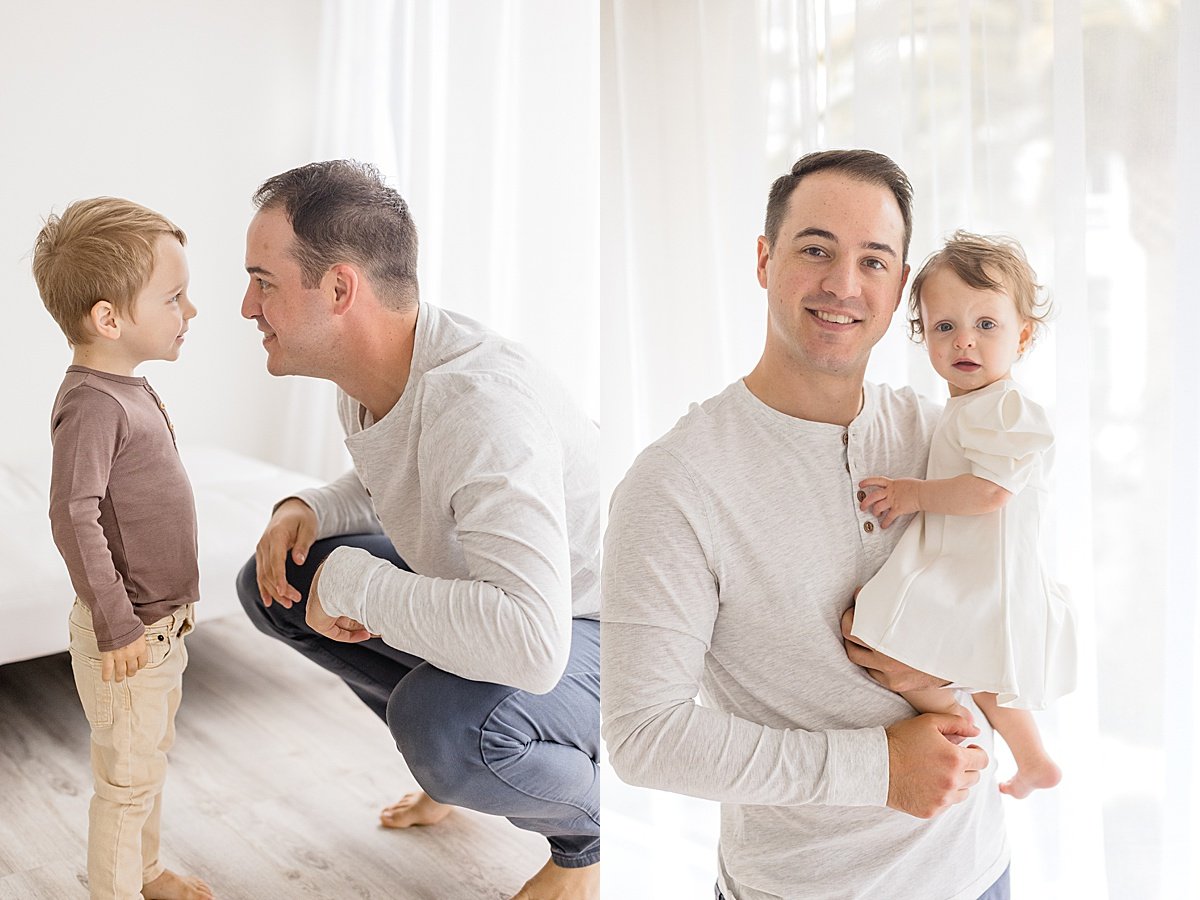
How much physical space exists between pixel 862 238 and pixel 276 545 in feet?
3.28

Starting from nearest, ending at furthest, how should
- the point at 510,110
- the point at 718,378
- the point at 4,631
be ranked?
the point at 718,378
the point at 4,631
the point at 510,110

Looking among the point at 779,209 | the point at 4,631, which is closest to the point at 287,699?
the point at 4,631

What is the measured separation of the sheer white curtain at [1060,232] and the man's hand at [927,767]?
10 cm

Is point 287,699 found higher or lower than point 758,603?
lower

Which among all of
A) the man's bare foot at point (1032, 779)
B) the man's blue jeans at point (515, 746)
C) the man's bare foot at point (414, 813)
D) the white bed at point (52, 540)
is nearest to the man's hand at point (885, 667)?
the man's bare foot at point (1032, 779)

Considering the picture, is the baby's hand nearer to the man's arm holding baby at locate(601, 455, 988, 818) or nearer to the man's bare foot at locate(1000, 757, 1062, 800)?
the man's arm holding baby at locate(601, 455, 988, 818)

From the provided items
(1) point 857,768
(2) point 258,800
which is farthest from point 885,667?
(2) point 258,800

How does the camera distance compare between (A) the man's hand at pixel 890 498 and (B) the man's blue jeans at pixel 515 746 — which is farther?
(B) the man's blue jeans at pixel 515 746

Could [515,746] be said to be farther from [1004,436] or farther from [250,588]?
[1004,436]

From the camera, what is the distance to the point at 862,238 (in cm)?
92

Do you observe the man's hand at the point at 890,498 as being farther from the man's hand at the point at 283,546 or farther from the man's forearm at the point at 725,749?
the man's hand at the point at 283,546

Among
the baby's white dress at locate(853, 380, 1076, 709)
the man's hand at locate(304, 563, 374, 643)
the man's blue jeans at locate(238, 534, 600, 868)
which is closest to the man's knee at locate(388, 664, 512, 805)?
the man's blue jeans at locate(238, 534, 600, 868)

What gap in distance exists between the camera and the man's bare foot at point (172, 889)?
151cm

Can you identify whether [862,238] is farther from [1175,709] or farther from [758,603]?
[1175,709]
